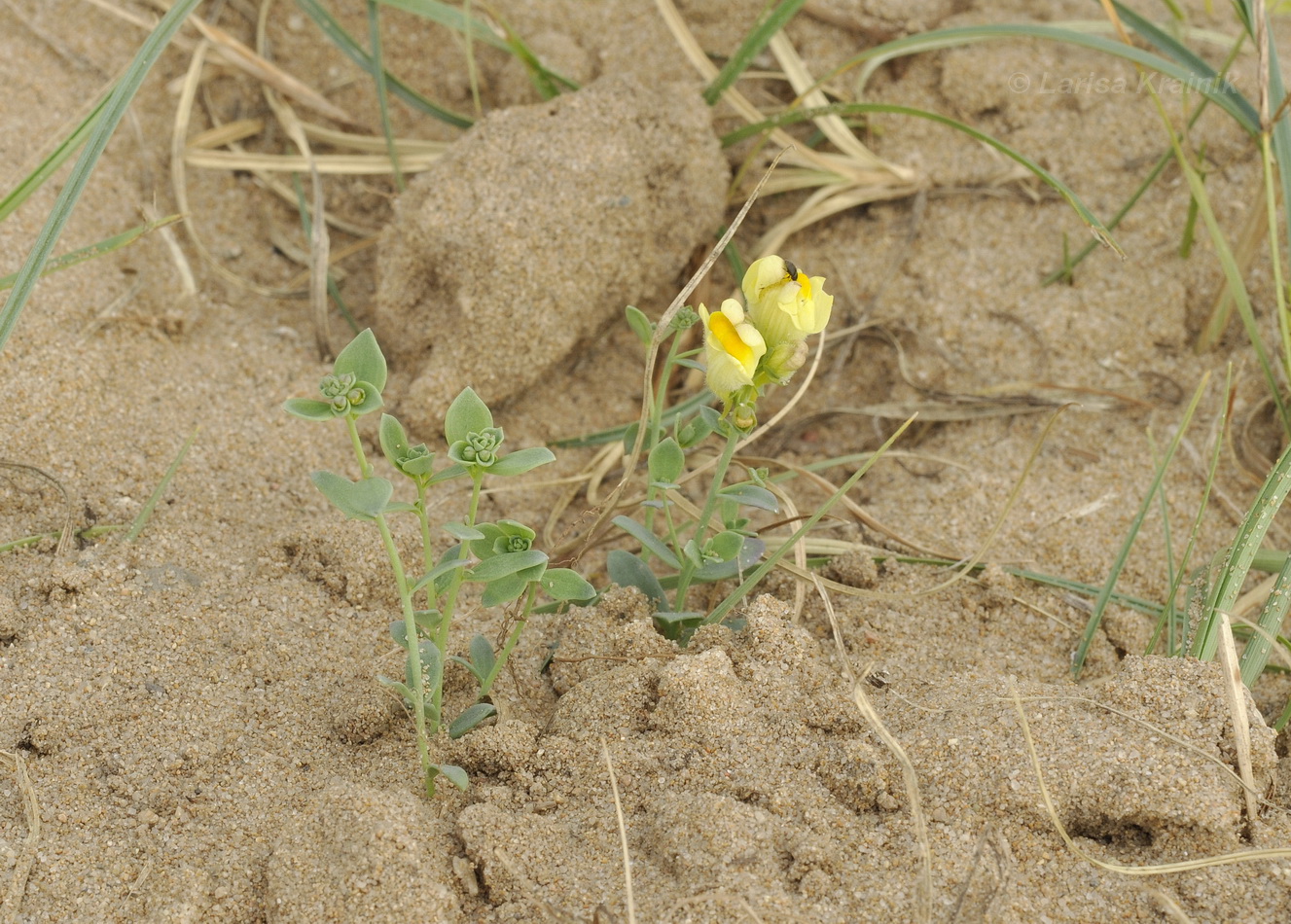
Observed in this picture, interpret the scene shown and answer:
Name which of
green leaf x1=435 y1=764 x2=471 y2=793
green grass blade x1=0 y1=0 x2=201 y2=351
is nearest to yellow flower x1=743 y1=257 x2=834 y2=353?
green leaf x1=435 y1=764 x2=471 y2=793

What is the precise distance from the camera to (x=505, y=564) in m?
1.36

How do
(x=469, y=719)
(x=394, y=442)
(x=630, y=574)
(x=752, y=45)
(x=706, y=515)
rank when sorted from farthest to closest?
(x=752, y=45) < (x=630, y=574) < (x=706, y=515) < (x=469, y=719) < (x=394, y=442)

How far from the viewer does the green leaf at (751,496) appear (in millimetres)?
1515

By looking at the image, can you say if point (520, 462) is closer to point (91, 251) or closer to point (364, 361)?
point (364, 361)

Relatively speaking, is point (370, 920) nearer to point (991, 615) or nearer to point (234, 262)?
point (991, 615)

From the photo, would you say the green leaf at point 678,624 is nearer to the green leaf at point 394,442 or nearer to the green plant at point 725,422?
the green plant at point 725,422

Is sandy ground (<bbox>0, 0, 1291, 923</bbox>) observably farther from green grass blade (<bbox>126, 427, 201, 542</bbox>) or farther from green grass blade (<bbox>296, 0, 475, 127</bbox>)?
green grass blade (<bbox>296, 0, 475, 127</bbox>)

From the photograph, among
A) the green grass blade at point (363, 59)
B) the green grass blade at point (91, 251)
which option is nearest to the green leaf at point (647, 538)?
the green grass blade at point (91, 251)

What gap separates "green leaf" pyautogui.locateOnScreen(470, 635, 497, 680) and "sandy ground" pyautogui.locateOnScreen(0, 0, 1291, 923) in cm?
7

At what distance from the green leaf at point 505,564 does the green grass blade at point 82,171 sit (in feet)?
2.29

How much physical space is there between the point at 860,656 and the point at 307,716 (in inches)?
31.0

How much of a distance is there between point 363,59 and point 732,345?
1551 mm

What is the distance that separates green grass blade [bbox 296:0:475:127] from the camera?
8.23ft

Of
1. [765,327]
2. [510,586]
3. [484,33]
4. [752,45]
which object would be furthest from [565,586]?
[484,33]
